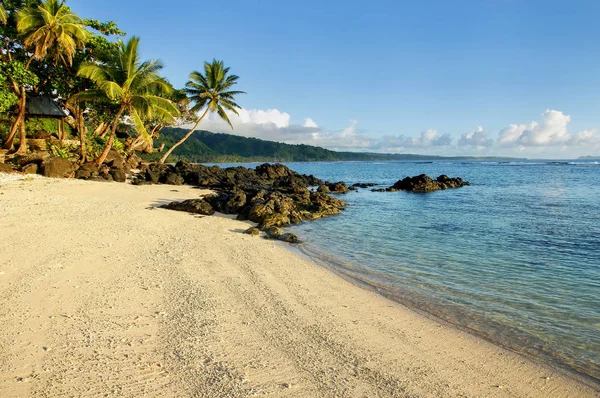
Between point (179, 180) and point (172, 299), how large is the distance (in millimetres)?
24585

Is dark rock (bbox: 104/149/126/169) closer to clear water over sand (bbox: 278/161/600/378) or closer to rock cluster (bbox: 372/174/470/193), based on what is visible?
clear water over sand (bbox: 278/161/600/378)

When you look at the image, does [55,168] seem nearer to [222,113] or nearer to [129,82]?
[129,82]

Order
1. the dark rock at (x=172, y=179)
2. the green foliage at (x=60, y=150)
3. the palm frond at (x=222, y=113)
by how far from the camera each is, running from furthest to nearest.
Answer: the palm frond at (x=222, y=113)
the dark rock at (x=172, y=179)
the green foliage at (x=60, y=150)

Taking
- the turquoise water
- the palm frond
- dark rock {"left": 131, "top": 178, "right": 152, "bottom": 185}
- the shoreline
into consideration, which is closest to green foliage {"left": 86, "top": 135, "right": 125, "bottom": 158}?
dark rock {"left": 131, "top": 178, "right": 152, "bottom": 185}

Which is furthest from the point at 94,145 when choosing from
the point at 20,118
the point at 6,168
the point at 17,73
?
the point at 6,168

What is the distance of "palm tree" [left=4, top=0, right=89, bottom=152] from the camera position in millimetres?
22047

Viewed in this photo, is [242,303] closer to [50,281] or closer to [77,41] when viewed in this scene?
[50,281]

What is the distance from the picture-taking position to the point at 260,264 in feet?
31.7

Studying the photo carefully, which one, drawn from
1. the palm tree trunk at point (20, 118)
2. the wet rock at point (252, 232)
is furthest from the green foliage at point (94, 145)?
the wet rock at point (252, 232)

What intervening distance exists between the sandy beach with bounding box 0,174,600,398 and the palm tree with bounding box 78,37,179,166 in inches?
670

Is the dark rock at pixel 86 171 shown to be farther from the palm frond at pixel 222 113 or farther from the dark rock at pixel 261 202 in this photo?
the palm frond at pixel 222 113

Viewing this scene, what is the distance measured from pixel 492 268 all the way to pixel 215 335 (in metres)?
8.17

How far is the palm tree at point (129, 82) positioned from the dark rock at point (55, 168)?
4.66 m

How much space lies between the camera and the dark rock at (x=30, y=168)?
74.5 feet
